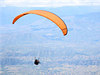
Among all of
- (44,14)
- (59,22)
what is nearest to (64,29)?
(59,22)

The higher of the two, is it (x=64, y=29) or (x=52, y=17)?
(x=52, y=17)

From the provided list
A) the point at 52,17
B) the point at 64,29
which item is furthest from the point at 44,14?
the point at 64,29

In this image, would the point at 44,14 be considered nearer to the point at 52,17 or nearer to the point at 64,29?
the point at 52,17

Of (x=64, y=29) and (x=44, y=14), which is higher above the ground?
(x=44, y=14)

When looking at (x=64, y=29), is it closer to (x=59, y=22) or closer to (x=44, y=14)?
(x=59, y=22)
